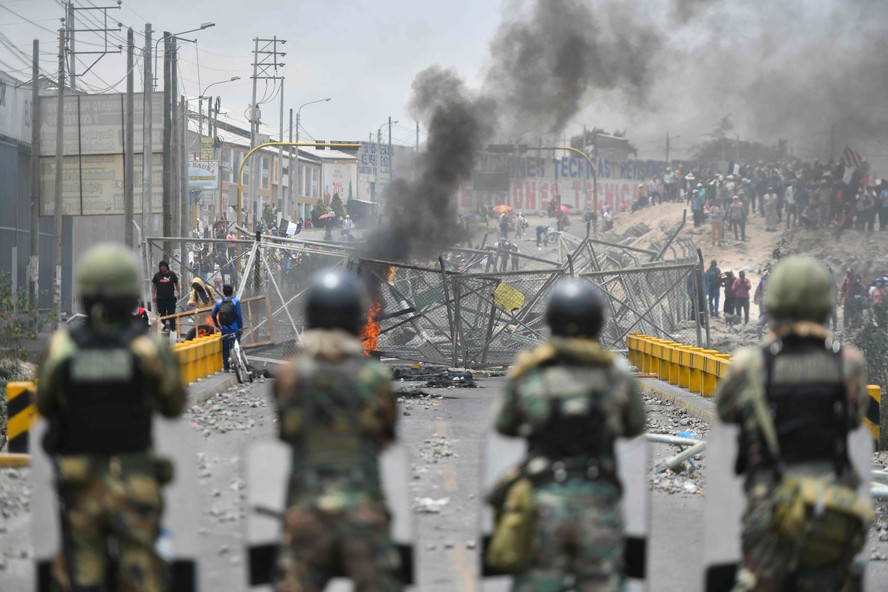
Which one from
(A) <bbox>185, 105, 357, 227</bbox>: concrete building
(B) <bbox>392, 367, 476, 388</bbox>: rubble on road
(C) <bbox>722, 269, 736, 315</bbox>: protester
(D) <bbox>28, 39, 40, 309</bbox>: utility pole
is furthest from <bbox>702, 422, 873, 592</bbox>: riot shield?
(A) <bbox>185, 105, 357, 227</bbox>: concrete building

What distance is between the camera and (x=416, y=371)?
22.3 metres

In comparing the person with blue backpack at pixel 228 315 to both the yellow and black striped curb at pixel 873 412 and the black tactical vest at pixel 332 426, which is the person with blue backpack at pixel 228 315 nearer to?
the yellow and black striped curb at pixel 873 412

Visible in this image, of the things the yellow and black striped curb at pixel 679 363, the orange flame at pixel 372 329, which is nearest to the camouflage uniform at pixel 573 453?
the yellow and black striped curb at pixel 679 363

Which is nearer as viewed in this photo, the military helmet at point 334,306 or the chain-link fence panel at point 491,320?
the military helmet at point 334,306

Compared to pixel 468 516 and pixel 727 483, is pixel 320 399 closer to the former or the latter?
pixel 727 483

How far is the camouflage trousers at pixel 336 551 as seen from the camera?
168 inches

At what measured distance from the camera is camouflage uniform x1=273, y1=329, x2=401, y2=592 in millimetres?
4281

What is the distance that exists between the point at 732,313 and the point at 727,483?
29.7 meters

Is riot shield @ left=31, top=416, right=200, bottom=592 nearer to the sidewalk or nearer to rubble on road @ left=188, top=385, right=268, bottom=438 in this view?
rubble on road @ left=188, top=385, right=268, bottom=438

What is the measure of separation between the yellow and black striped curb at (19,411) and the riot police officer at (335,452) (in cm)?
373

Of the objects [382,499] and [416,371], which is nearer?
[382,499]

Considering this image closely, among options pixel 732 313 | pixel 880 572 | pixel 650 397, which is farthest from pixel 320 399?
pixel 732 313

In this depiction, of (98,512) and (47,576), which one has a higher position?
(98,512)

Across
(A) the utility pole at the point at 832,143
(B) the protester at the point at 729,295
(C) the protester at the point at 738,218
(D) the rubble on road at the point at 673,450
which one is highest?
(A) the utility pole at the point at 832,143
